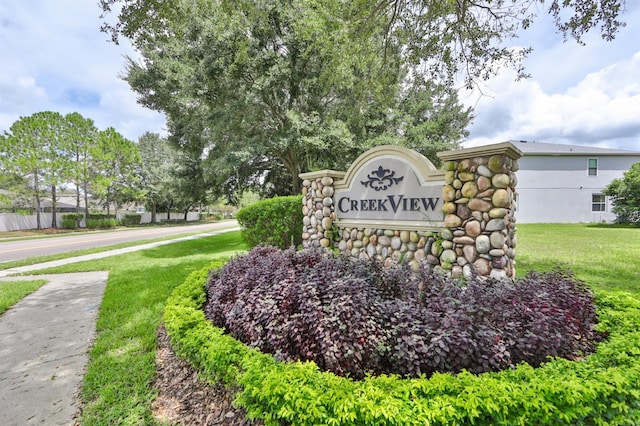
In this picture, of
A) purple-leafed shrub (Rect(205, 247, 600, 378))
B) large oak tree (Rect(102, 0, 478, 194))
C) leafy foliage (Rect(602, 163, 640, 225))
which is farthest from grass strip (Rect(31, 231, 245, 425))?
leafy foliage (Rect(602, 163, 640, 225))

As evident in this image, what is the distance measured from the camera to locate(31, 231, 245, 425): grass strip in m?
2.36

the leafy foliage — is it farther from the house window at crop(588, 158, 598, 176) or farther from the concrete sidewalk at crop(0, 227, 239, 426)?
the concrete sidewalk at crop(0, 227, 239, 426)

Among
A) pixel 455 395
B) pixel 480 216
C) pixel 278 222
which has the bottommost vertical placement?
pixel 455 395

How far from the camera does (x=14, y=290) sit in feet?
19.3

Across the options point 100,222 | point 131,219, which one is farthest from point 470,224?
point 131,219

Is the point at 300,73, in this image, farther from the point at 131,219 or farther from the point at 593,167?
the point at 131,219

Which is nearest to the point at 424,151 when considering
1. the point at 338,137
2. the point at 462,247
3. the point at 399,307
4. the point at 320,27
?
the point at 338,137

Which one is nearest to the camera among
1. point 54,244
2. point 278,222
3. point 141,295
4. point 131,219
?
point 141,295

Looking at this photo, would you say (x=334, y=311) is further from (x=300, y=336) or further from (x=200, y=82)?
(x=200, y=82)

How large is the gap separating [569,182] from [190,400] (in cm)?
2445

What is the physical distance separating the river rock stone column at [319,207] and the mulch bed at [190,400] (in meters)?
3.18

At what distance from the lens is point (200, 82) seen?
10.3 meters

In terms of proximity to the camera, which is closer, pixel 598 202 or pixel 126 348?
pixel 126 348

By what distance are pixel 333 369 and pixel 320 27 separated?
5.98m
